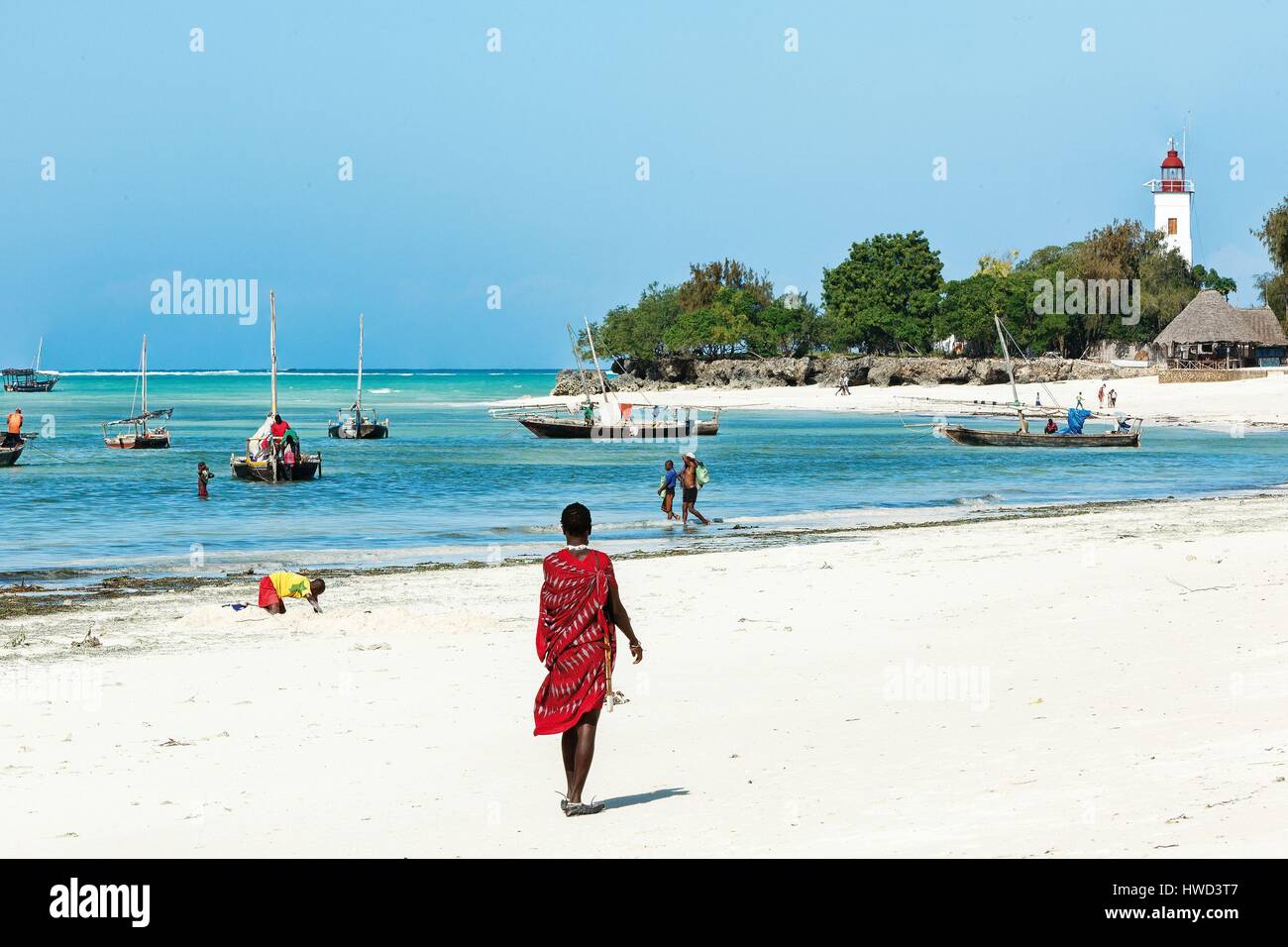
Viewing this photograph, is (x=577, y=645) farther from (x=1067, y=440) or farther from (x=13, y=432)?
(x=13, y=432)

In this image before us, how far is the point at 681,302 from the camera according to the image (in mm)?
158250

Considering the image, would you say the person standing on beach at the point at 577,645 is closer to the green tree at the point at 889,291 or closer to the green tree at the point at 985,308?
the green tree at the point at 985,308

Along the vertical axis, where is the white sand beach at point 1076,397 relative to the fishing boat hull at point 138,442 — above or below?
above

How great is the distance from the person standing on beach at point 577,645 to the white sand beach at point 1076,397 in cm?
6954

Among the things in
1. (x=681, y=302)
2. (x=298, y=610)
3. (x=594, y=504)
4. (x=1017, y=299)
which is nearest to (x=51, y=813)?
(x=298, y=610)

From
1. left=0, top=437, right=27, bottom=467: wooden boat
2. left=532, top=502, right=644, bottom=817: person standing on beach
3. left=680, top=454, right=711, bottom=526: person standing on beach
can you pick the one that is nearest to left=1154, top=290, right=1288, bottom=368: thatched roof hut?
left=0, top=437, right=27, bottom=467: wooden boat

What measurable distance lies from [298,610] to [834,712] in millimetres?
8265

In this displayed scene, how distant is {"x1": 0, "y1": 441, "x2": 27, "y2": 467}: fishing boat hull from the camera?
56656mm

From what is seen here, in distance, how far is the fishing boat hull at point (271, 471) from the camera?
47219 millimetres

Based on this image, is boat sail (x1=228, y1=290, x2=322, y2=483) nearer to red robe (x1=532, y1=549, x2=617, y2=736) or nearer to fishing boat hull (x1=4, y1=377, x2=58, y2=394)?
red robe (x1=532, y1=549, x2=617, y2=736)

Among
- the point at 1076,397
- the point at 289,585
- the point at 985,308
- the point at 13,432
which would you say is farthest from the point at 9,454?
the point at 985,308

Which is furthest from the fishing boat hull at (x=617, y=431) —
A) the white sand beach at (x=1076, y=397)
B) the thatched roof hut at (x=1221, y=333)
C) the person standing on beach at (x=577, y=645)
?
the person standing on beach at (x=577, y=645)

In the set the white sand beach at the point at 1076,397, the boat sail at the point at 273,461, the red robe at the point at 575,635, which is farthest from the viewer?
the white sand beach at the point at 1076,397
